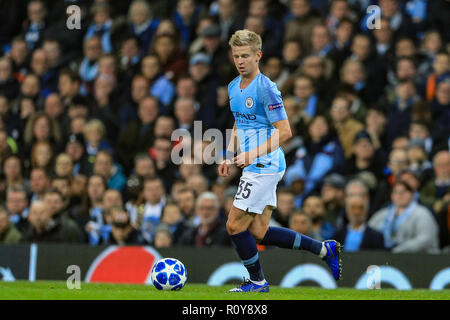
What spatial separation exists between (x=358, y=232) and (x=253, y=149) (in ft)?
11.8

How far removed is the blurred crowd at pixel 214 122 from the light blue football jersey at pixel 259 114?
3.19 m

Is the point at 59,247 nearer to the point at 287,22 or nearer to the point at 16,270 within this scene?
the point at 16,270

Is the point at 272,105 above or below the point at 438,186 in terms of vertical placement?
above

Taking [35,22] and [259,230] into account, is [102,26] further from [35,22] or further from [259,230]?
[259,230]

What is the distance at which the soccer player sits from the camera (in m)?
8.66

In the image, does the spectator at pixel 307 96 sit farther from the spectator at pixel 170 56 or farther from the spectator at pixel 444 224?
the spectator at pixel 444 224

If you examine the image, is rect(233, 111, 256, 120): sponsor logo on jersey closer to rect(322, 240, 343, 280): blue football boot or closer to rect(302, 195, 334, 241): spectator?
rect(322, 240, 343, 280): blue football boot

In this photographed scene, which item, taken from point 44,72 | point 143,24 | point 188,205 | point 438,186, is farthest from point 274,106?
point 44,72

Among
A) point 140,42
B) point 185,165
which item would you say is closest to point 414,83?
point 185,165

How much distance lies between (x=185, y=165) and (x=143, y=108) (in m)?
1.51

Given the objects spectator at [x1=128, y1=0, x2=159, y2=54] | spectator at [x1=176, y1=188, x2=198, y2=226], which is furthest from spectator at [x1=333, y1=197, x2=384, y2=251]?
spectator at [x1=128, y1=0, x2=159, y2=54]

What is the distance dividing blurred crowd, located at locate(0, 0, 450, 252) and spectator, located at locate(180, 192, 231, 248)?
0.02 metres

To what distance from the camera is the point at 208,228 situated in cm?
1246

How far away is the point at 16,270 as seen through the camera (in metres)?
12.4
